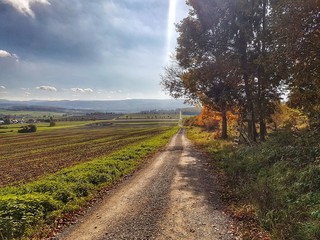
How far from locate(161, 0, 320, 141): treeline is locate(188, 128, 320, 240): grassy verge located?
4170 millimetres

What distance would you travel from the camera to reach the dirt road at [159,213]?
9.72 meters

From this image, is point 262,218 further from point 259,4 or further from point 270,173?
point 259,4

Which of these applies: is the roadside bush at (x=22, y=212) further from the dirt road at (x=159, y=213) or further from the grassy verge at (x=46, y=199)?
the dirt road at (x=159, y=213)

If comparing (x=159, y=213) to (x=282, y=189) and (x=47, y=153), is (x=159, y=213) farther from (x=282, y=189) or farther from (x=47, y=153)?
(x=47, y=153)

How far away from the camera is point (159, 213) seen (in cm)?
1161

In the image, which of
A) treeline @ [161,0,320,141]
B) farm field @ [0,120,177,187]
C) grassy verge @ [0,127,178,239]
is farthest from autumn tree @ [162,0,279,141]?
farm field @ [0,120,177,187]

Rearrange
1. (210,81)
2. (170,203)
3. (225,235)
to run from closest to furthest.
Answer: (225,235) < (170,203) < (210,81)

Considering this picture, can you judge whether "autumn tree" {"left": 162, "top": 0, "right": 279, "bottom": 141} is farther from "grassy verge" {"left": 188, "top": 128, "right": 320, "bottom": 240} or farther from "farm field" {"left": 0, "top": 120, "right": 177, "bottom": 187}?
"farm field" {"left": 0, "top": 120, "right": 177, "bottom": 187}

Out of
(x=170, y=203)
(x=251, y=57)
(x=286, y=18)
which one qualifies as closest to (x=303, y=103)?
(x=286, y=18)

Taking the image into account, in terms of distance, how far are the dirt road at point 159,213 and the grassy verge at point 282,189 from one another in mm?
1170

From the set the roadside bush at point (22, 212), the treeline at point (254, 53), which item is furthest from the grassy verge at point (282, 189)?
the roadside bush at point (22, 212)

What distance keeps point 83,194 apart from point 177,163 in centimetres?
1056

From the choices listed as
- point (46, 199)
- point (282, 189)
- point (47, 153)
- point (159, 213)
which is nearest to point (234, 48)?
point (282, 189)

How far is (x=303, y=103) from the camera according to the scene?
63.2ft
